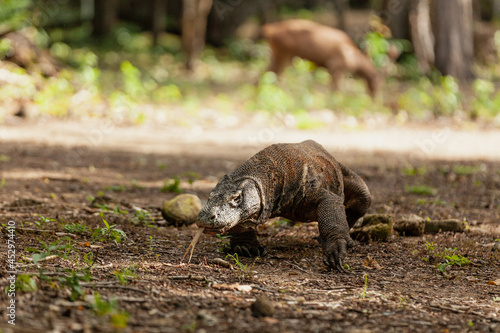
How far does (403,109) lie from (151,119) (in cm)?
517

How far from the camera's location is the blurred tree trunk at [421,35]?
48.5 ft

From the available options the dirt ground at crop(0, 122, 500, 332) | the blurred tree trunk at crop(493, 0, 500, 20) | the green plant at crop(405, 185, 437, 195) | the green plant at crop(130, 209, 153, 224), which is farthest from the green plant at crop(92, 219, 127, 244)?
the blurred tree trunk at crop(493, 0, 500, 20)

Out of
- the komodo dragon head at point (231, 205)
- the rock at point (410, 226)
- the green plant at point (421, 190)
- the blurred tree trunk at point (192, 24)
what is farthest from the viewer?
the blurred tree trunk at point (192, 24)

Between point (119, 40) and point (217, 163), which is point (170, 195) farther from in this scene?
point (119, 40)

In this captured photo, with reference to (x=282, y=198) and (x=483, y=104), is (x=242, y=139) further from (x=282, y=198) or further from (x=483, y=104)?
(x=282, y=198)

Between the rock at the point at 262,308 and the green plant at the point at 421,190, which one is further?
the green plant at the point at 421,190

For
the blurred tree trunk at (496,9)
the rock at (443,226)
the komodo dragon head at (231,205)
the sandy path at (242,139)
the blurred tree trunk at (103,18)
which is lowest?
the rock at (443,226)

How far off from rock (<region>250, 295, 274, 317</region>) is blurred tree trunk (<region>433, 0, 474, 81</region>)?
39.9ft

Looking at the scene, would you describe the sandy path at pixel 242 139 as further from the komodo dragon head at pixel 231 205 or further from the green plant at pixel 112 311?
the green plant at pixel 112 311

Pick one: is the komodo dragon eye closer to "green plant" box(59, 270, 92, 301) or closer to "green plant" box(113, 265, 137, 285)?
"green plant" box(113, 265, 137, 285)

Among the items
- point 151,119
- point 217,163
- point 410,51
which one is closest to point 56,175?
point 217,163

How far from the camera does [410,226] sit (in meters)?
4.58

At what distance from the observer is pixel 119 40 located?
19828mm

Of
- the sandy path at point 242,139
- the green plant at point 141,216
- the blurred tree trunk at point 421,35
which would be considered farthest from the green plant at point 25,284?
the blurred tree trunk at point 421,35
